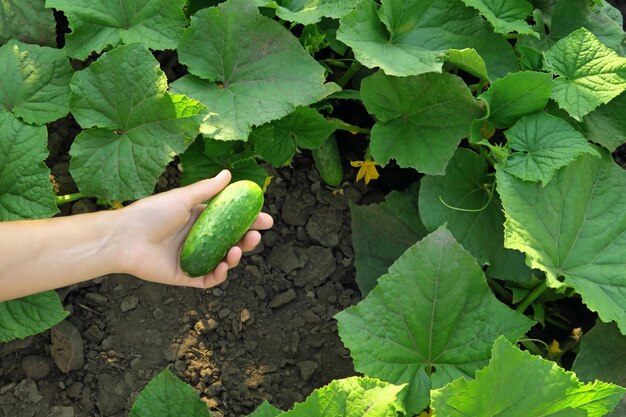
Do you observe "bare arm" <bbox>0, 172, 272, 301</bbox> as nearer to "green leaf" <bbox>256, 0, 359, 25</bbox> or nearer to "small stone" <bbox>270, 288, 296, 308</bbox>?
"small stone" <bbox>270, 288, 296, 308</bbox>

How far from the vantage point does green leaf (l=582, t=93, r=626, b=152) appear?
290cm

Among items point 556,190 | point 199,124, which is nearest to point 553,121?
point 556,190

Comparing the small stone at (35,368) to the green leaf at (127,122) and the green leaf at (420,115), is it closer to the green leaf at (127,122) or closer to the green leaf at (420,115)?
the green leaf at (127,122)

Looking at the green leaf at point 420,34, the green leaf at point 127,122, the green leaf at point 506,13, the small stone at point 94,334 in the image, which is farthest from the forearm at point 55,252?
the green leaf at point 506,13

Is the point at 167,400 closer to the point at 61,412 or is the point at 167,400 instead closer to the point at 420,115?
the point at 61,412

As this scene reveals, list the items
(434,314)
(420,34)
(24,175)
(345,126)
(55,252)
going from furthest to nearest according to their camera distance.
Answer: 1. (345,126)
2. (420,34)
3. (24,175)
4. (434,314)
5. (55,252)

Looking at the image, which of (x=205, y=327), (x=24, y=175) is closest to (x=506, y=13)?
(x=205, y=327)

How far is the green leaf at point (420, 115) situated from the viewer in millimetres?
2756

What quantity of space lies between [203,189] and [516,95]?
1.23 m

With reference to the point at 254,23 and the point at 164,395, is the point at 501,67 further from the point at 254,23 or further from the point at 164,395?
the point at 164,395

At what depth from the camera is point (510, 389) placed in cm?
222

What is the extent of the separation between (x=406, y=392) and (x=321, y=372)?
0.51 m

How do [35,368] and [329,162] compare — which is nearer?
[35,368]

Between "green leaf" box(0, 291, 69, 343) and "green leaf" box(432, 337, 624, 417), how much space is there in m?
1.42
